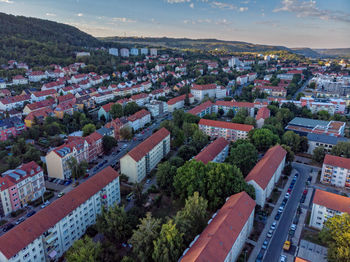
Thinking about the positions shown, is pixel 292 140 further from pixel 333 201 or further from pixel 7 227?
pixel 7 227

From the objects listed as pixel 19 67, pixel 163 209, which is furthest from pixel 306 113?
pixel 19 67

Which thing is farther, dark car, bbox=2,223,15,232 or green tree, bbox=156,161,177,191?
green tree, bbox=156,161,177,191

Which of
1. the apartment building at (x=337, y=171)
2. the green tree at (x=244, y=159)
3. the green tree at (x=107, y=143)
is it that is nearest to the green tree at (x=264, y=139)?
the green tree at (x=244, y=159)

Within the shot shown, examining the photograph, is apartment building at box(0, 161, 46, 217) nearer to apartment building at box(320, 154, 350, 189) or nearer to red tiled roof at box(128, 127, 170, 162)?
red tiled roof at box(128, 127, 170, 162)

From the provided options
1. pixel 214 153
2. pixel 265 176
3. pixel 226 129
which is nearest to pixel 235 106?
pixel 226 129

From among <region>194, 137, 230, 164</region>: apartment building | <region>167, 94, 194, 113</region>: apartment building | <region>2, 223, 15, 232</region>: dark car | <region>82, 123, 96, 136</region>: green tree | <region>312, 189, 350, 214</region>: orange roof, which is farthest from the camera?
<region>167, 94, 194, 113</region>: apartment building

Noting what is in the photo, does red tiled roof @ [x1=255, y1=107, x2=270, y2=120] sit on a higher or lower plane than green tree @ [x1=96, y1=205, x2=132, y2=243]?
higher

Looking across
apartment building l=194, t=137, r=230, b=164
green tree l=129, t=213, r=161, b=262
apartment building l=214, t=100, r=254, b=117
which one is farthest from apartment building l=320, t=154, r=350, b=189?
apartment building l=214, t=100, r=254, b=117
